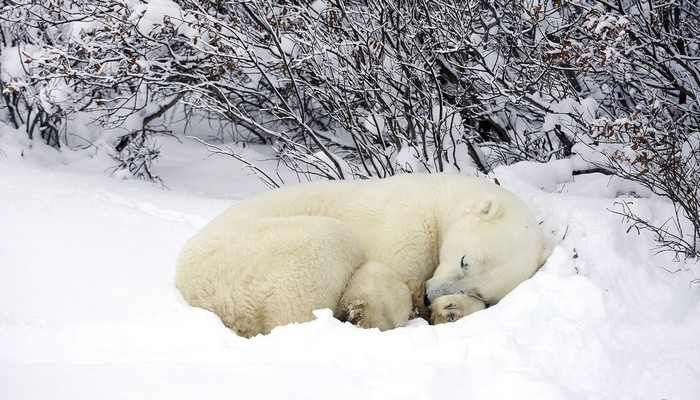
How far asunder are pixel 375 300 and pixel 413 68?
9.29 feet

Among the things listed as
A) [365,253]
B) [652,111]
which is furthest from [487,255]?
[652,111]

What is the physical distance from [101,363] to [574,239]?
2.51 meters

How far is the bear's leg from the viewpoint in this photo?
3451 millimetres

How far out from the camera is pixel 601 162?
5.19 metres

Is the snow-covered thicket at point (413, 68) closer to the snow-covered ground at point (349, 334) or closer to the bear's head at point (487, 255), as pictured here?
the snow-covered ground at point (349, 334)

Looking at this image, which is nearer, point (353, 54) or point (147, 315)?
point (147, 315)

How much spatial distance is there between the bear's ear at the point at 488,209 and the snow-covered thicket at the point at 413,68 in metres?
1.23

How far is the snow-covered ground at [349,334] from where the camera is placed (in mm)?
2447

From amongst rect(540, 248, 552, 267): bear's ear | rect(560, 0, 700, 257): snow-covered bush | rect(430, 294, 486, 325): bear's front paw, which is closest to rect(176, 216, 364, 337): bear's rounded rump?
rect(430, 294, 486, 325): bear's front paw

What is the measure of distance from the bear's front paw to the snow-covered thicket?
1.60 m

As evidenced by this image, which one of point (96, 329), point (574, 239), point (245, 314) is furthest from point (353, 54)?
point (96, 329)

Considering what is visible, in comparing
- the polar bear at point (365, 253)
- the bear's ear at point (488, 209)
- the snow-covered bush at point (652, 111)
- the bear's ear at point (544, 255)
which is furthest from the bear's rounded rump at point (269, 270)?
the snow-covered bush at point (652, 111)

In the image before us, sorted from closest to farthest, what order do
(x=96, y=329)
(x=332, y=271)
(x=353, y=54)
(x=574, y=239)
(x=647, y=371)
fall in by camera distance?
(x=647, y=371), (x=96, y=329), (x=332, y=271), (x=574, y=239), (x=353, y=54)

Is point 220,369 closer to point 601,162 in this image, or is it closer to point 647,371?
point 647,371
